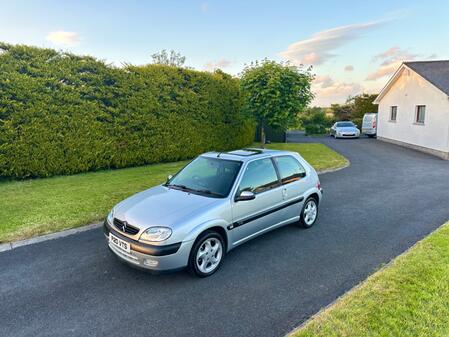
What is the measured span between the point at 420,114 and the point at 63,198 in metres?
19.3

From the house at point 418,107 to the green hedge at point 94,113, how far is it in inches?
451

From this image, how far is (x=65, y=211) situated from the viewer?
5898mm

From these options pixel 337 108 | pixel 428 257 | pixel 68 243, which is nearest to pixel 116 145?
pixel 68 243

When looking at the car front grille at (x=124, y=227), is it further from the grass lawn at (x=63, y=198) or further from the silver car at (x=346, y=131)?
the silver car at (x=346, y=131)

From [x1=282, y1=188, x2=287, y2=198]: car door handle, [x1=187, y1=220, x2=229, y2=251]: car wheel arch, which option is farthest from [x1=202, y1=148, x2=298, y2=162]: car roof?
[x1=187, y1=220, x2=229, y2=251]: car wheel arch

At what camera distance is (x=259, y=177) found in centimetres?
454

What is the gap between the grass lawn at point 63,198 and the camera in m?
5.24

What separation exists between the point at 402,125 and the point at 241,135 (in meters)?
11.4

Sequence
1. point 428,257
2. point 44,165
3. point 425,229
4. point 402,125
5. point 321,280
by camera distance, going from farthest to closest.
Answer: point 402,125
point 44,165
point 425,229
point 428,257
point 321,280

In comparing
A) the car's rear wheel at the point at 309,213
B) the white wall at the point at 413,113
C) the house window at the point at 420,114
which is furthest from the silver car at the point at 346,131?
the car's rear wheel at the point at 309,213

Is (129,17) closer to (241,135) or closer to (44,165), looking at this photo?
(44,165)

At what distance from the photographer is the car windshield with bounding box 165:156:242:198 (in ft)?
13.8

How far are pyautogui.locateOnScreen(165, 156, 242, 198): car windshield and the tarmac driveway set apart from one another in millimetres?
1047

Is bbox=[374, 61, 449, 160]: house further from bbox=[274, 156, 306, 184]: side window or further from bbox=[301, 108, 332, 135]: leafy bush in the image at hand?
bbox=[274, 156, 306, 184]: side window
